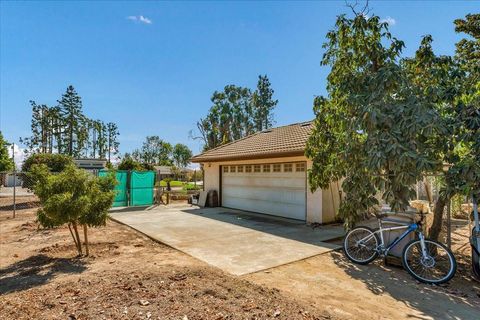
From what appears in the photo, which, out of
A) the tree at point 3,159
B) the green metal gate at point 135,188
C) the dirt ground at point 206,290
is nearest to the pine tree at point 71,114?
the tree at point 3,159

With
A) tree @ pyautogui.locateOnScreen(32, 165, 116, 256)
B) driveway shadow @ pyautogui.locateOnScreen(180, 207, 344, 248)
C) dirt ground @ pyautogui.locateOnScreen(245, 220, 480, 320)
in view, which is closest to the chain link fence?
tree @ pyautogui.locateOnScreen(32, 165, 116, 256)

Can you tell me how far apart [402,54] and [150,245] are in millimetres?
7146

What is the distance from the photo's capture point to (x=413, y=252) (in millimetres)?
5176

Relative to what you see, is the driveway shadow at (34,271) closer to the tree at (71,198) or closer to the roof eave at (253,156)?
the tree at (71,198)

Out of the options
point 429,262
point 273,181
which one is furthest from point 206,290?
point 273,181

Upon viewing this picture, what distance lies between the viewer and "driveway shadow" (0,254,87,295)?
4504mm

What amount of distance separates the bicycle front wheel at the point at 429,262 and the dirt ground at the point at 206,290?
0.16 meters

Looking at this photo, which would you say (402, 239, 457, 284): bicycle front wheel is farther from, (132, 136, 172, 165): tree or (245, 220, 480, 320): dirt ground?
(132, 136, 172, 165): tree

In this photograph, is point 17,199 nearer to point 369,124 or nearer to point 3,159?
point 3,159

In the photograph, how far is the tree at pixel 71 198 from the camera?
547 cm

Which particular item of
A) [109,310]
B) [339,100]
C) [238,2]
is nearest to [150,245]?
[109,310]

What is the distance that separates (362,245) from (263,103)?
37.7m

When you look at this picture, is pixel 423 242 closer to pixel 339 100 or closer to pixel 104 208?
pixel 339 100

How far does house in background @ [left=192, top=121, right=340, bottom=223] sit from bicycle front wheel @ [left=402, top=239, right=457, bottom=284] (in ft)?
13.7
